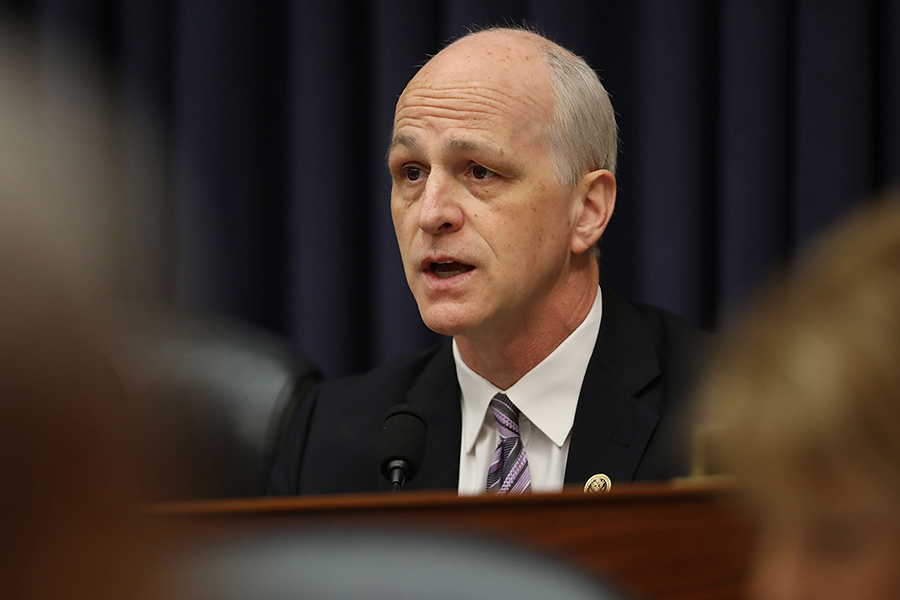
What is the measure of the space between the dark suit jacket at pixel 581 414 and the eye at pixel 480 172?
0.92 feet

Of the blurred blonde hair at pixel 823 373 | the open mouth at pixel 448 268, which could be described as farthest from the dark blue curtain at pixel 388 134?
the blurred blonde hair at pixel 823 373

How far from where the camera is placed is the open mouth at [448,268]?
1315 mm

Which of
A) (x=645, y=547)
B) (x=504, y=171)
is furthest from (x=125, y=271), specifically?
(x=504, y=171)

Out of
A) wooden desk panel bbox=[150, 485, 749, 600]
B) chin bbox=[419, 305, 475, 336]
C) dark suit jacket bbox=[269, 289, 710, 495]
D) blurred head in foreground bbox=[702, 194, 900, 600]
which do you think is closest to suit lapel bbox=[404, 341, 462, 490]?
dark suit jacket bbox=[269, 289, 710, 495]

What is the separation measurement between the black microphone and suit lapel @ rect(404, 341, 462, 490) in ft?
0.67

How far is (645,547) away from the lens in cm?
46

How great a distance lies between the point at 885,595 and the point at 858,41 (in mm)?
1687

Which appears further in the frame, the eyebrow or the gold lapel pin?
the eyebrow

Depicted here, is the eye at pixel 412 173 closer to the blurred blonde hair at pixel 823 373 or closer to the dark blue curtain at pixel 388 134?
the dark blue curtain at pixel 388 134

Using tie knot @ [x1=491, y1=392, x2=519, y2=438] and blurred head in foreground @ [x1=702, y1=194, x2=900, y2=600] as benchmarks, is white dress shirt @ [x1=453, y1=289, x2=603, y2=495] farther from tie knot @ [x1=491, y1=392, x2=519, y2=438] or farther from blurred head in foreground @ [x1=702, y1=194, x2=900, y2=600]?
blurred head in foreground @ [x1=702, y1=194, x2=900, y2=600]

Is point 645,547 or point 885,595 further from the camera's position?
point 645,547

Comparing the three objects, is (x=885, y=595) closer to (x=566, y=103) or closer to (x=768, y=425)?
(x=768, y=425)

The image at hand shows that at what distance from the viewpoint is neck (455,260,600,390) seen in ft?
4.46

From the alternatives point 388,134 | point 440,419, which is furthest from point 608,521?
point 388,134
